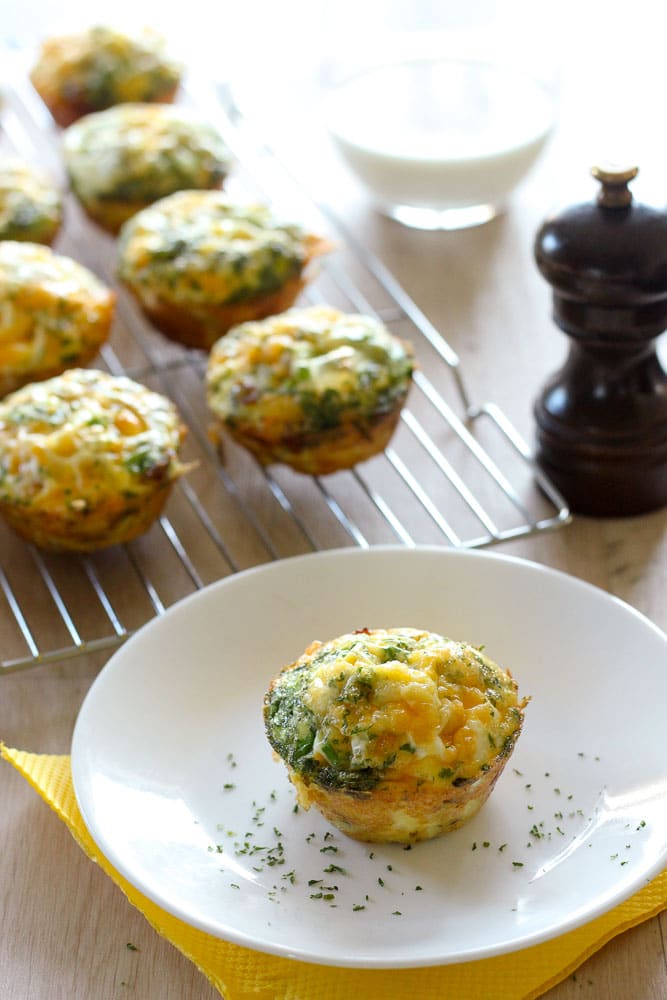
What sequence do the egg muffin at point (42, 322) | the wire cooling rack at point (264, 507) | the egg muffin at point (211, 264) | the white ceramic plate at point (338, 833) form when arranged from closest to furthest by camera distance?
1. the white ceramic plate at point (338, 833)
2. the wire cooling rack at point (264, 507)
3. the egg muffin at point (42, 322)
4. the egg muffin at point (211, 264)

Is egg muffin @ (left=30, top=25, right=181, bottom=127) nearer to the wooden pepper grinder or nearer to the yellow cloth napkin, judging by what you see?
the wooden pepper grinder

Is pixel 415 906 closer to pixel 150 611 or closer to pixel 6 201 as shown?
pixel 150 611

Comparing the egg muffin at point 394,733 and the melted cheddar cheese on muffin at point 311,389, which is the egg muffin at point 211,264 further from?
the egg muffin at point 394,733

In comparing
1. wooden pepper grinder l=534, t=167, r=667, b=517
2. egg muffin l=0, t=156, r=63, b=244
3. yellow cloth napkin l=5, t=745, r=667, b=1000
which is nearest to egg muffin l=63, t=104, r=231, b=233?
egg muffin l=0, t=156, r=63, b=244

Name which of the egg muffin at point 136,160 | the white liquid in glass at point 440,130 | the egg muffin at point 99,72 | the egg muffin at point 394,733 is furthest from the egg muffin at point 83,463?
the egg muffin at point 99,72

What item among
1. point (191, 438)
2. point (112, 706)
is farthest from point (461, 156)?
point (112, 706)

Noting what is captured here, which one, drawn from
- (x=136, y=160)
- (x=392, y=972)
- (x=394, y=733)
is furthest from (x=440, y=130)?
(x=392, y=972)
